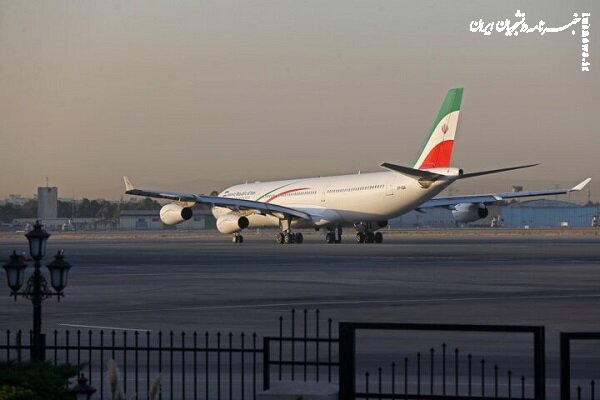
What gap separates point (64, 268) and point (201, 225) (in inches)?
6740

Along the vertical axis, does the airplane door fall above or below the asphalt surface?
above

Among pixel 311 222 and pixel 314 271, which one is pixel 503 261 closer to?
pixel 314 271

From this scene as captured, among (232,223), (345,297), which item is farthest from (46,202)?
(345,297)

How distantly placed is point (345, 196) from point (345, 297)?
43.0 meters

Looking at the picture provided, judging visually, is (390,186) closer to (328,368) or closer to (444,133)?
(444,133)

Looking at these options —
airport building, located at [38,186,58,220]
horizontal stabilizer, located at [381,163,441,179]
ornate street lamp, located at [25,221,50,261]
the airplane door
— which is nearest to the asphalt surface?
ornate street lamp, located at [25,221,50,261]

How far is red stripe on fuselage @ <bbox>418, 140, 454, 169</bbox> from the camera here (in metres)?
66.9

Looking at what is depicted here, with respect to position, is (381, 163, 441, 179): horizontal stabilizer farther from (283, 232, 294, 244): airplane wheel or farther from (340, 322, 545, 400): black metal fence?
(340, 322, 545, 400): black metal fence

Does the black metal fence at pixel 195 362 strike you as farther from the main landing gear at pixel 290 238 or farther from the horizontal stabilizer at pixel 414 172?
the main landing gear at pixel 290 238

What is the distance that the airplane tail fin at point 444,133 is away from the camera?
220 ft

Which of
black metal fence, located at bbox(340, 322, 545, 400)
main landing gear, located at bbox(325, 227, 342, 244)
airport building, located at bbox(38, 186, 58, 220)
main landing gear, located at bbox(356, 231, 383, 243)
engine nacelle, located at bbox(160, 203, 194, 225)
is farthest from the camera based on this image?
airport building, located at bbox(38, 186, 58, 220)

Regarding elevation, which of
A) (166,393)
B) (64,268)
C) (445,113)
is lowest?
(166,393)

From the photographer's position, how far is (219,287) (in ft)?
108

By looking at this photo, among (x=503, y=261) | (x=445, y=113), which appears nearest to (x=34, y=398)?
(x=503, y=261)
